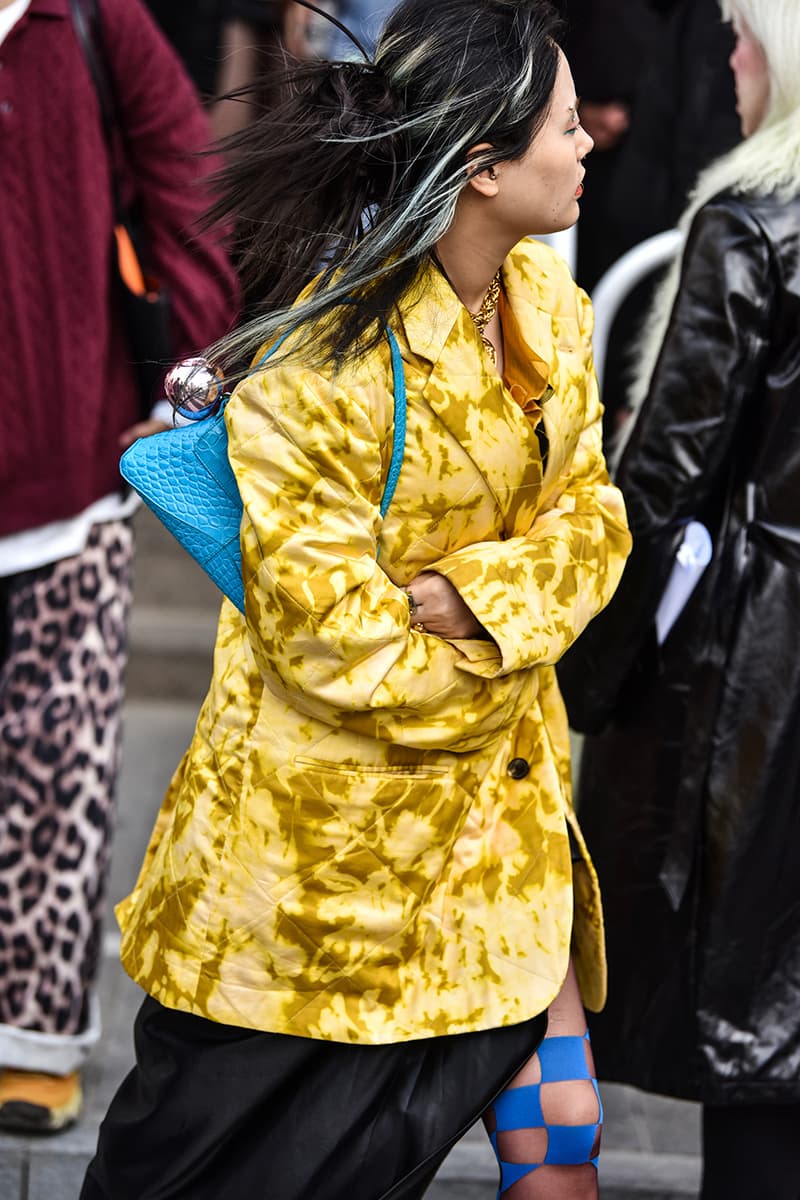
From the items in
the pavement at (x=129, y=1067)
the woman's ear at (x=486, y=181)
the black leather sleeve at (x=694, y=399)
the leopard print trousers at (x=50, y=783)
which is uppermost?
the woman's ear at (x=486, y=181)

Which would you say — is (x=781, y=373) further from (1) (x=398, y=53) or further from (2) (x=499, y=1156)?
(2) (x=499, y=1156)

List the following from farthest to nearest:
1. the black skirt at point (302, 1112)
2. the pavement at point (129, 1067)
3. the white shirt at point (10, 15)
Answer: the pavement at point (129, 1067), the white shirt at point (10, 15), the black skirt at point (302, 1112)

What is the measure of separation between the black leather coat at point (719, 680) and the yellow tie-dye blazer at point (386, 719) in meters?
0.39

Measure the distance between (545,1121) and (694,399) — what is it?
1060mm

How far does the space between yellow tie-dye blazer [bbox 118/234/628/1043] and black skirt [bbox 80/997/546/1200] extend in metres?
0.06

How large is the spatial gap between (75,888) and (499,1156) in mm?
1181

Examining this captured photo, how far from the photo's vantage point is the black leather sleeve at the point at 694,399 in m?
2.55

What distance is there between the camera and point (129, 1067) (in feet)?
11.5

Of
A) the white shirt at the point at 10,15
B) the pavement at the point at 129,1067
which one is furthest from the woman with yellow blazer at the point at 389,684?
the white shirt at the point at 10,15

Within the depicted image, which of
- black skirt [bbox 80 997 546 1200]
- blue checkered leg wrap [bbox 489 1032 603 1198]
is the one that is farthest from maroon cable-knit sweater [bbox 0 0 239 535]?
blue checkered leg wrap [bbox 489 1032 603 1198]

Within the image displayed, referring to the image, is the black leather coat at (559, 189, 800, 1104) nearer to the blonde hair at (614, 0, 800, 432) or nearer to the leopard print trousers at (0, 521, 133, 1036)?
the blonde hair at (614, 0, 800, 432)

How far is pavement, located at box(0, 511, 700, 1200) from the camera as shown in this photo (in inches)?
124

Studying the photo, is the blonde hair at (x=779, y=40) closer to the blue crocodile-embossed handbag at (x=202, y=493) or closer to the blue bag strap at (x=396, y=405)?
the blue bag strap at (x=396, y=405)

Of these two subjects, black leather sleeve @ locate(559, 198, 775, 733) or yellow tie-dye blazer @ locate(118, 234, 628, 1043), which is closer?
yellow tie-dye blazer @ locate(118, 234, 628, 1043)
